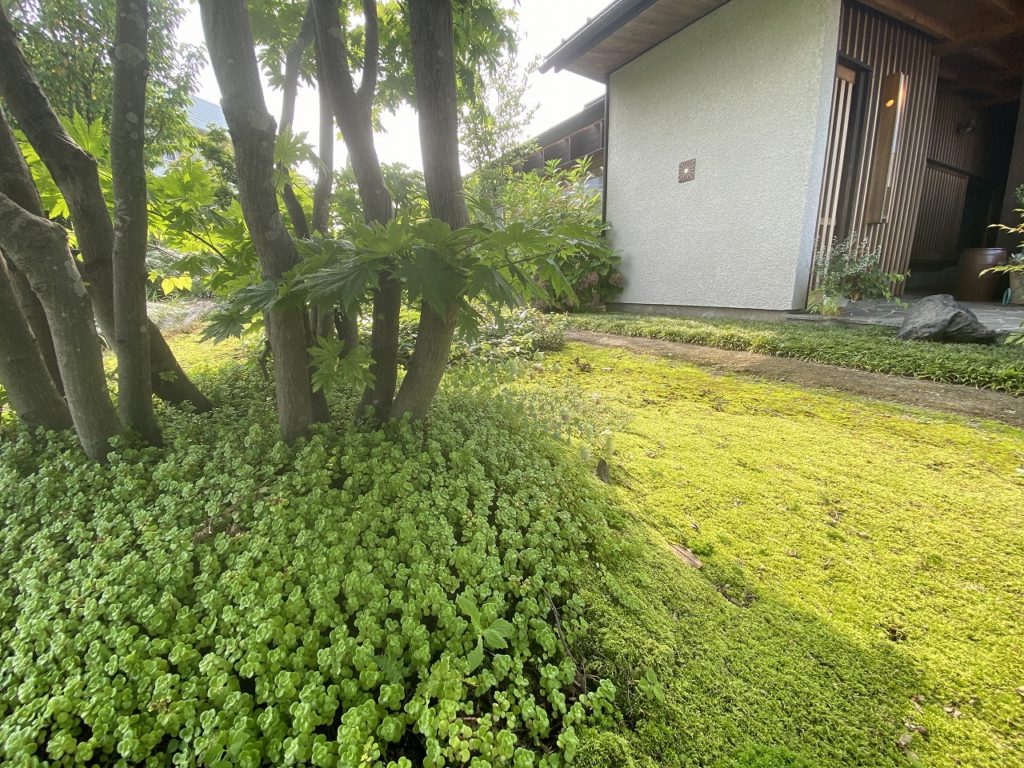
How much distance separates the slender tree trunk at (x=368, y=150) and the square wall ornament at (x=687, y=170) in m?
6.24

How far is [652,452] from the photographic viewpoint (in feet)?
7.70

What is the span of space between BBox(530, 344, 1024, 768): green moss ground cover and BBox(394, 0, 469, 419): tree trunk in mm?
1043

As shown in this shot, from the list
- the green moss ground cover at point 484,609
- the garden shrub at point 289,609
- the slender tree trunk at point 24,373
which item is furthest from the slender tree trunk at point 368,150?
the slender tree trunk at point 24,373

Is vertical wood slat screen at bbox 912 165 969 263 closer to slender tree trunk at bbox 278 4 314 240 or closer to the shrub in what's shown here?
the shrub

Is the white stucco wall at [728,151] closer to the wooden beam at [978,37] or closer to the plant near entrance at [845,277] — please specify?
the plant near entrance at [845,277]

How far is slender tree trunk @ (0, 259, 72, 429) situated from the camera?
5.57 ft

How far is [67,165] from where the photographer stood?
1622 mm

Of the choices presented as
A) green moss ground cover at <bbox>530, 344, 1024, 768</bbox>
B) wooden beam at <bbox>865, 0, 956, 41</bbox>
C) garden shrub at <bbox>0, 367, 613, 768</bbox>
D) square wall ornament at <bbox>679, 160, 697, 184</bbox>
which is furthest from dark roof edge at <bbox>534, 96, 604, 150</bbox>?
garden shrub at <bbox>0, 367, 613, 768</bbox>

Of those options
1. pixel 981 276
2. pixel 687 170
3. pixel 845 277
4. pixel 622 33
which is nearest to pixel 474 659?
pixel 845 277

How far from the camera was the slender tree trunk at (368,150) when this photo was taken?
5.61 feet

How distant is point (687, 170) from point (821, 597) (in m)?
7.13

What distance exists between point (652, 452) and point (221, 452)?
2042 mm

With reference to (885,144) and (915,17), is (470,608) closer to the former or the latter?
(885,144)

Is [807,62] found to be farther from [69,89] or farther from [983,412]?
[69,89]
